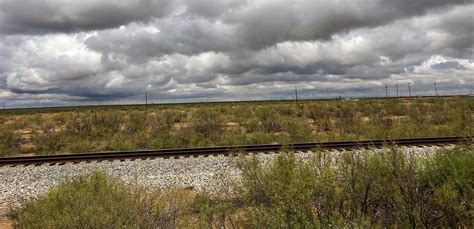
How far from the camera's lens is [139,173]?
465 inches

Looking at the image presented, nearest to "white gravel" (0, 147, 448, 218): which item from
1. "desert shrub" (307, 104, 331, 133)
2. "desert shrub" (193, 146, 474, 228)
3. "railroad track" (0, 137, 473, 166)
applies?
"railroad track" (0, 137, 473, 166)

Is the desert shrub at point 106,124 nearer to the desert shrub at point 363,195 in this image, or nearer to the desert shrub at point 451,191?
the desert shrub at point 363,195

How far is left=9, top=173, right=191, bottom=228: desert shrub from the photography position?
501cm

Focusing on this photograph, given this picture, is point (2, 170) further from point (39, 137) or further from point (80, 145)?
point (39, 137)

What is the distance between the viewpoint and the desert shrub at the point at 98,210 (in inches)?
197

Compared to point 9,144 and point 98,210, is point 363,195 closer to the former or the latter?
point 98,210

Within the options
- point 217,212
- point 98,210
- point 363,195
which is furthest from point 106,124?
point 363,195

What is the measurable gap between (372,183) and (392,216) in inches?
26.3

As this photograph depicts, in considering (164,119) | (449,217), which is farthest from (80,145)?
(449,217)

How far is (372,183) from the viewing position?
20.4 ft

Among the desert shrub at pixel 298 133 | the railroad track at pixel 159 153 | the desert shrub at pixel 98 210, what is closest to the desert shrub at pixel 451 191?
the desert shrub at pixel 98 210

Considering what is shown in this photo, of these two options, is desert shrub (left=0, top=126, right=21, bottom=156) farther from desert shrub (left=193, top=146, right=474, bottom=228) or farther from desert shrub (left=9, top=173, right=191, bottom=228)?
desert shrub (left=193, top=146, right=474, bottom=228)

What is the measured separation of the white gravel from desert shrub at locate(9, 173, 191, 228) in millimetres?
3003

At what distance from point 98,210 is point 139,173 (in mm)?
6900
